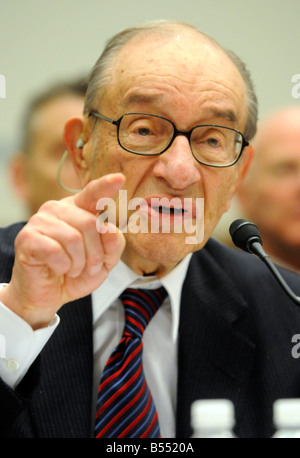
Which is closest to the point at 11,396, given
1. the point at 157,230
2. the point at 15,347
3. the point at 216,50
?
the point at 15,347

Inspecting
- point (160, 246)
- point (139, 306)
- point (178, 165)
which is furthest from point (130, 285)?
point (178, 165)

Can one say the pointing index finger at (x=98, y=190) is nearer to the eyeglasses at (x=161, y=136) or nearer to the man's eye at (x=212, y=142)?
the eyeglasses at (x=161, y=136)

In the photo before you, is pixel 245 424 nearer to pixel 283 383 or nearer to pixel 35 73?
pixel 283 383

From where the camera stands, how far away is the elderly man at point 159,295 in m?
1.08

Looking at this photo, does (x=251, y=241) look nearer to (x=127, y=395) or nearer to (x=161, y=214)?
(x=161, y=214)

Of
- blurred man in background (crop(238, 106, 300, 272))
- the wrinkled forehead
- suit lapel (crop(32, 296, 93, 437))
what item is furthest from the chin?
blurred man in background (crop(238, 106, 300, 272))

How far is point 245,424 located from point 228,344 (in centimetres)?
19

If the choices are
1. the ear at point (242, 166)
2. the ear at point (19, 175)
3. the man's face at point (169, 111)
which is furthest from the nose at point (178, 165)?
the ear at point (19, 175)

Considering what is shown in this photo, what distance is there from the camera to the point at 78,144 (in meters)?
1.28

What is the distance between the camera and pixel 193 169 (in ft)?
3.63

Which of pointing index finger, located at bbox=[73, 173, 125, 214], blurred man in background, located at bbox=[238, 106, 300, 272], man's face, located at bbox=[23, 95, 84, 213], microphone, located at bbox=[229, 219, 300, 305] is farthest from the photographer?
blurred man in background, located at bbox=[238, 106, 300, 272]

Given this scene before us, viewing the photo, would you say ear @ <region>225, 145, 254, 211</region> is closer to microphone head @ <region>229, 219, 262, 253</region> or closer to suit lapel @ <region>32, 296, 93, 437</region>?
microphone head @ <region>229, 219, 262, 253</region>

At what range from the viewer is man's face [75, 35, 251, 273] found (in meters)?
1.11

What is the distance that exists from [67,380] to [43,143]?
0.82 meters
